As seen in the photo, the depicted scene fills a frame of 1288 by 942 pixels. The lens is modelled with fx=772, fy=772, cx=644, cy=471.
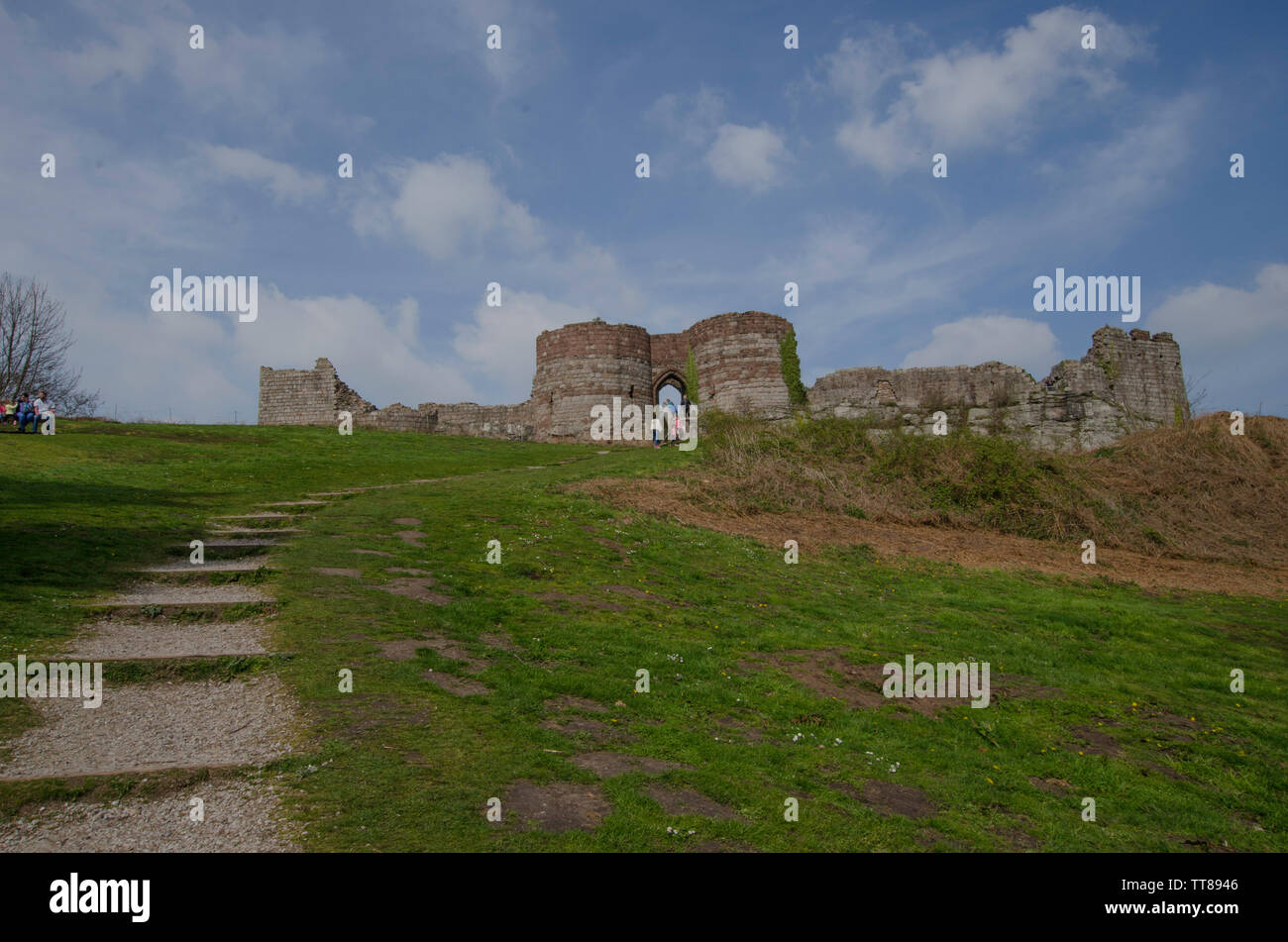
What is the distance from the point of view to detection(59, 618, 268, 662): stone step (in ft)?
26.4

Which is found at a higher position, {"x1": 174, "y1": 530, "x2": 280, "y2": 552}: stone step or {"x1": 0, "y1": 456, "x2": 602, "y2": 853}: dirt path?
{"x1": 174, "y1": 530, "x2": 280, "y2": 552}: stone step

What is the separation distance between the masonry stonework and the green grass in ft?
57.3

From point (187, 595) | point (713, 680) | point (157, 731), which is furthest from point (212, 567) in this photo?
point (713, 680)

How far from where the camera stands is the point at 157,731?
258 inches

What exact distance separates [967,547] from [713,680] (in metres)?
12.1

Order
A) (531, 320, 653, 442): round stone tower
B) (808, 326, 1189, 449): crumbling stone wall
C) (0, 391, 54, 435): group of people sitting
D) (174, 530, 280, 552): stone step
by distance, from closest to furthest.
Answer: (174, 530, 280, 552): stone step, (0, 391, 54, 435): group of people sitting, (808, 326, 1189, 449): crumbling stone wall, (531, 320, 653, 442): round stone tower

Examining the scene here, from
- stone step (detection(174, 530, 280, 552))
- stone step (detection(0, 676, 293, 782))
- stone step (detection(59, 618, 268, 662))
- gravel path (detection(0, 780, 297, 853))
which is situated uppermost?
stone step (detection(174, 530, 280, 552))

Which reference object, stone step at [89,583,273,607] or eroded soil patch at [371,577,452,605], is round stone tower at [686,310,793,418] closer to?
eroded soil patch at [371,577,452,605]

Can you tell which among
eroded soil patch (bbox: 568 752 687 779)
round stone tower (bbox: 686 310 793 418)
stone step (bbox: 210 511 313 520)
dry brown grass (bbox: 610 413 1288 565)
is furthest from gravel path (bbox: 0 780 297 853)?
round stone tower (bbox: 686 310 793 418)

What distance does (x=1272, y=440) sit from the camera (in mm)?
23156

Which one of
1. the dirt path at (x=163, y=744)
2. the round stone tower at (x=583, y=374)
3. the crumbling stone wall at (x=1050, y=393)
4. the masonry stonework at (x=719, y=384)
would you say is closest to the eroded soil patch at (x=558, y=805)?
the dirt path at (x=163, y=744)

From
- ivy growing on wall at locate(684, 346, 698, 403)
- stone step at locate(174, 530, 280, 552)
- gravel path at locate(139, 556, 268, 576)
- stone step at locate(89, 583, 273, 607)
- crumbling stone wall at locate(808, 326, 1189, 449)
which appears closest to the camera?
stone step at locate(89, 583, 273, 607)
